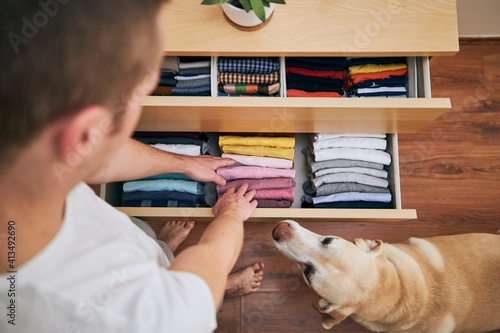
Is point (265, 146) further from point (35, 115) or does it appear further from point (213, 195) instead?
point (35, 115)

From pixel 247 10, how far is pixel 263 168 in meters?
0.61

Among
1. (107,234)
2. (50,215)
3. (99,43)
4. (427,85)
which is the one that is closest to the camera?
(99,43)

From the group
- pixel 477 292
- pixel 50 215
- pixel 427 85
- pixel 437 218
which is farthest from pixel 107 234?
pixel 437 218

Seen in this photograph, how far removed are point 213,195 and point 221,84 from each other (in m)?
0.45

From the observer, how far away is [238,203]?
58.8 inches

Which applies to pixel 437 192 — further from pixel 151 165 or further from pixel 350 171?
pixel 151 165

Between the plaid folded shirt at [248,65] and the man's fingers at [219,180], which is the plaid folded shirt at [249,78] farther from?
the man's fingers at [219,180]

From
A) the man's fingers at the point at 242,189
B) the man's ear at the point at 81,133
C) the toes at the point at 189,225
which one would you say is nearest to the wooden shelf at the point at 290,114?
the man's fingers at the point at 242,189

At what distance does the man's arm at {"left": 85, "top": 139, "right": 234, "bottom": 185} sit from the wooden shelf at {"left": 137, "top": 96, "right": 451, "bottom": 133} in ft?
0.41

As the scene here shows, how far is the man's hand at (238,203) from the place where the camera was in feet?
4.72

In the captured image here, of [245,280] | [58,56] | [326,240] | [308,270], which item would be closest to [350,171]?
[326,240]

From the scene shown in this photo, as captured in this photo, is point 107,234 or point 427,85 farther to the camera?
point 427,85

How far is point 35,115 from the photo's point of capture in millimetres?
467

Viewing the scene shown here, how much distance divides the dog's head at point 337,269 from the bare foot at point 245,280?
506 mm
